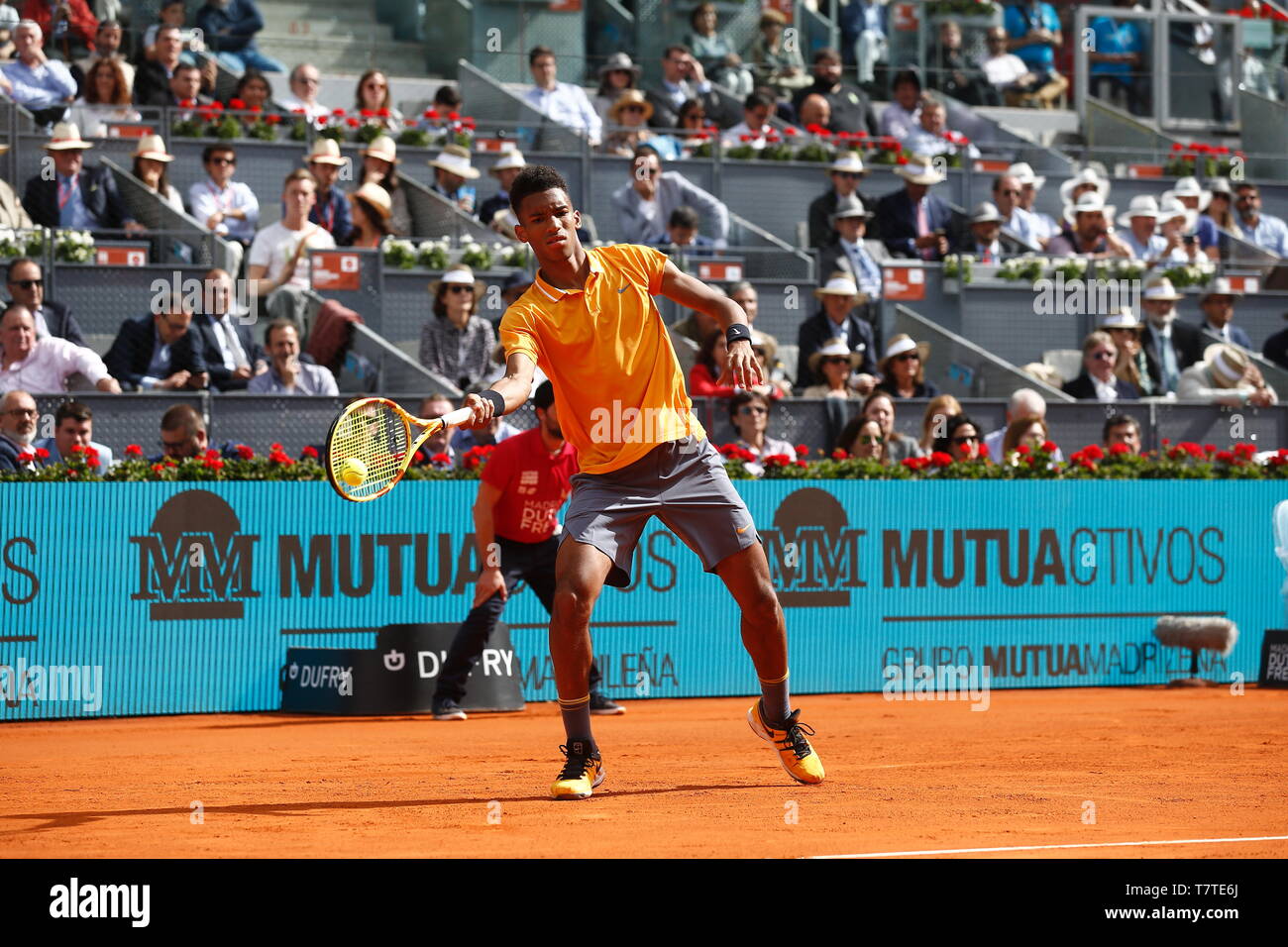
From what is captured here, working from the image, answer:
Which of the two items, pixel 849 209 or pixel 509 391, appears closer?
pixel 509 391

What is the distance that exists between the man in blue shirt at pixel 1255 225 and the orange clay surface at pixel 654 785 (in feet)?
38.6

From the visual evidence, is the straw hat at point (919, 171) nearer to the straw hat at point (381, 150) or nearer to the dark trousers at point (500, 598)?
the straw hat at point (381, 150)

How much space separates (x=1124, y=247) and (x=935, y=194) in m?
2.27

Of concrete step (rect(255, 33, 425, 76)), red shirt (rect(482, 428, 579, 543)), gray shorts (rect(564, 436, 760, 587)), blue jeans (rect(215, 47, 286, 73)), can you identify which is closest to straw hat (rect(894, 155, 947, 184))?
concrete step (rect(255, 33, 425, 76))

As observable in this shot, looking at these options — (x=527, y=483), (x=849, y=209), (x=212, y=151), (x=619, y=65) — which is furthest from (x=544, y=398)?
(x=619, y=65)

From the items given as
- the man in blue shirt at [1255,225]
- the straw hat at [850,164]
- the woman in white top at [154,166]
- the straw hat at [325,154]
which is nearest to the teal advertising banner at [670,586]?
the woman in white top at [154,166]

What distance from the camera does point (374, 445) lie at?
7.28 m

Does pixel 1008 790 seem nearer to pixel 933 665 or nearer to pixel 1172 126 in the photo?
pixel 933 665

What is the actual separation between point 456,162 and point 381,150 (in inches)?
39.2

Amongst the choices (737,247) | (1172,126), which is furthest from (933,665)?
(1172,126)

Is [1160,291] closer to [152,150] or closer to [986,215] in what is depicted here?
[986,215]

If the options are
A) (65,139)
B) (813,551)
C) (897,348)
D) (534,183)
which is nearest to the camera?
(534,183)

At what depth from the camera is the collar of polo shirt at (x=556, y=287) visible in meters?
7.92

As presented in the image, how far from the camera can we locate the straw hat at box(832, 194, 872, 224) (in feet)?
63.7
